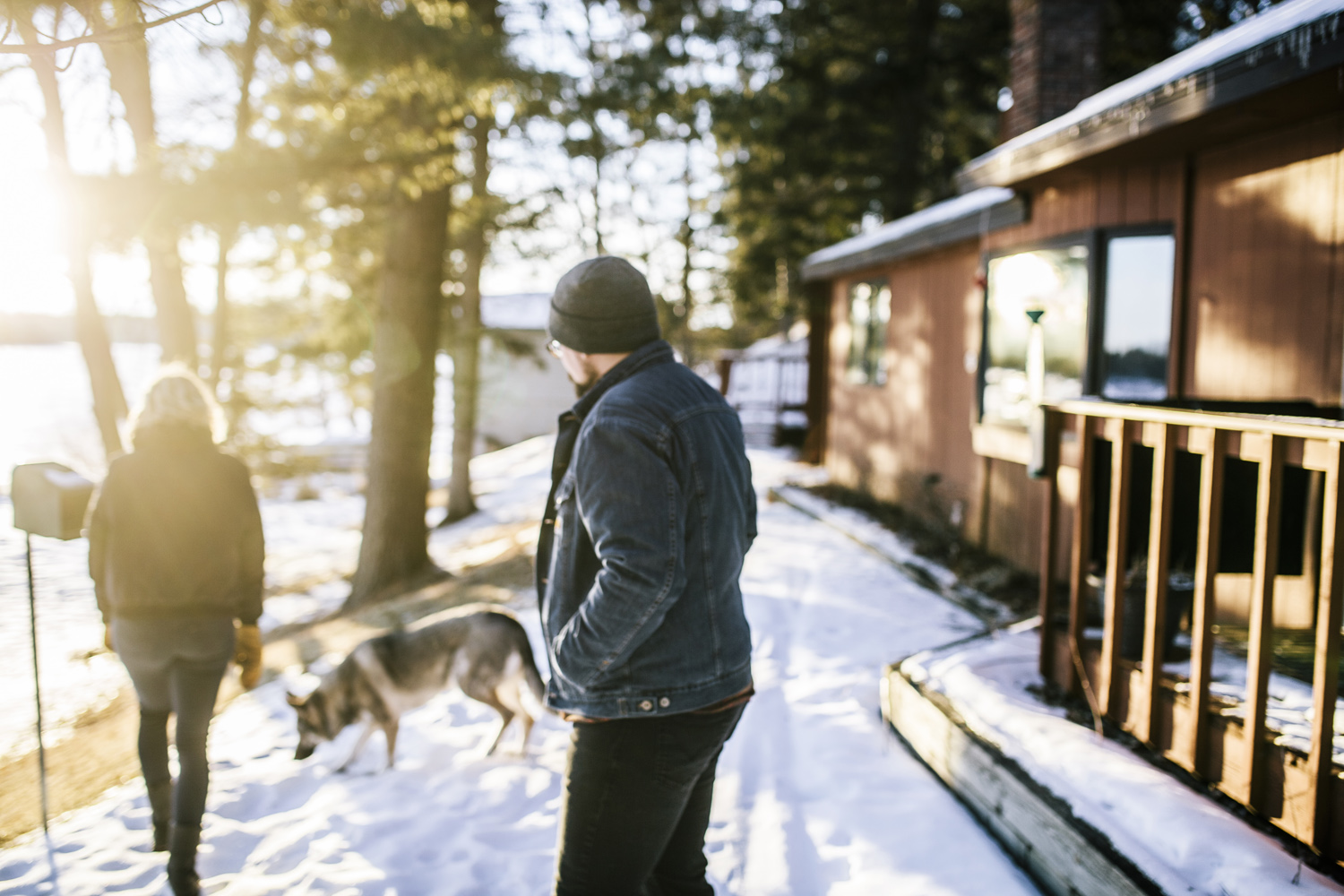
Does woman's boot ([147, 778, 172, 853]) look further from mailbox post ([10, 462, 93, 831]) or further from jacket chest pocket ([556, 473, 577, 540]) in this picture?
jacket chest pocket ([556, 473, 577, 540])

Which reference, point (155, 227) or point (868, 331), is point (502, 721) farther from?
point (868, 331)

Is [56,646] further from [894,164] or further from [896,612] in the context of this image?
[894,164]

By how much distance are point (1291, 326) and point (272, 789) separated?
6134 millimetres

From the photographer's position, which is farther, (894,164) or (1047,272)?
(894,164)

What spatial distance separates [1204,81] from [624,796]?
4.77 metres

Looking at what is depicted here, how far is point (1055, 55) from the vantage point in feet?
26.1

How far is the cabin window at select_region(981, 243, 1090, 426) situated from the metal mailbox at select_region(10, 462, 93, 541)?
19.0 feet

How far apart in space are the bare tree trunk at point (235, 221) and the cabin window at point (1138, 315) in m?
6.61

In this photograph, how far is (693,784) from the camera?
1.99 m

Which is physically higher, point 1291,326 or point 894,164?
point 894,164

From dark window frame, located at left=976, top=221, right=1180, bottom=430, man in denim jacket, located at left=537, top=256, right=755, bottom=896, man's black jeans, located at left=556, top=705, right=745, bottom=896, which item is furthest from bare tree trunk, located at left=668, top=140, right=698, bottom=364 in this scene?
man's black jeans, located at left=556, top=705, right=745, bottom=896

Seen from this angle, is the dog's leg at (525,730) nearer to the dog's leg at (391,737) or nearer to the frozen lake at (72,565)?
the dog's leg at (391,737)

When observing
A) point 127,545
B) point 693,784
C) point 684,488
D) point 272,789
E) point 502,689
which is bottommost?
point 272,789

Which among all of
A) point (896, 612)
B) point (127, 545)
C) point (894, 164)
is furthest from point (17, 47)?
point (894, 164)
